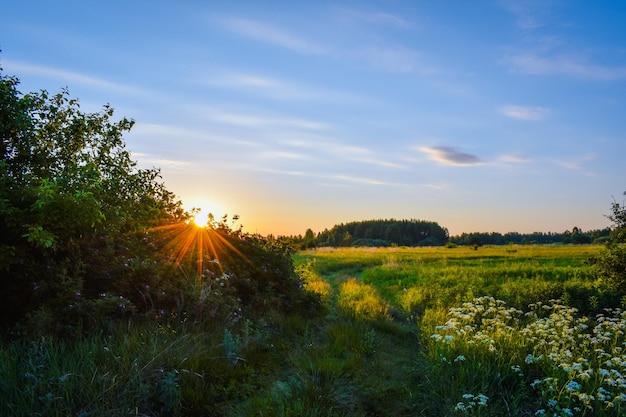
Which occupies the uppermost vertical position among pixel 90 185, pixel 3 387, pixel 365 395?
pixel 90 185

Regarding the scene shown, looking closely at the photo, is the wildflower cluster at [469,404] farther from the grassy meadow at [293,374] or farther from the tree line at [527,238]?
the tree line at [527,238]

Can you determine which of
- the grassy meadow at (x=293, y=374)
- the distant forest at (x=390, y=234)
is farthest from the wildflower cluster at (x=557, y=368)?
the distant forest at (x=390, y=234)

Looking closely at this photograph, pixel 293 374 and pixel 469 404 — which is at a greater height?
pixel 469 404

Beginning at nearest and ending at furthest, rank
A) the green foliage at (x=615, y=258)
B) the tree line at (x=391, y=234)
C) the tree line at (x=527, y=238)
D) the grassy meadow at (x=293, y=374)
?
the grassy meadow at (x=293, y=374) → the green foliage at (x=615, y=258) → the tree line at (x=527, y=238) → the tree line at (x=391, y=234)

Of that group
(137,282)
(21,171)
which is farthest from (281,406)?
(21,171)

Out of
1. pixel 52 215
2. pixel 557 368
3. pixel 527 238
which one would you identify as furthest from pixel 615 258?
pixel 527 238

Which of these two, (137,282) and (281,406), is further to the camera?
(137,282)

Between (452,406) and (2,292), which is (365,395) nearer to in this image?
(452,406)

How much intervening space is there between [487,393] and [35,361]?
6.21m

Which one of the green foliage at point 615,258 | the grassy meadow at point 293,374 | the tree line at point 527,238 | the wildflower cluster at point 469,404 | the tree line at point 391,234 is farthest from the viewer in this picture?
the tree line at point 391,234

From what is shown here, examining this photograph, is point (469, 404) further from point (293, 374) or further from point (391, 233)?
point (391, 233)

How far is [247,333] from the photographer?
7.58m

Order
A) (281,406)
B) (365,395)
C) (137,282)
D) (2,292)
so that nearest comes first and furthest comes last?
(281,406) < (365,395) < (2,292) < (137,282)

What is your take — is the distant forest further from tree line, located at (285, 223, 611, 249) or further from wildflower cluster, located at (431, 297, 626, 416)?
wildflower cluster, located at (431, 297, 626, 416)
